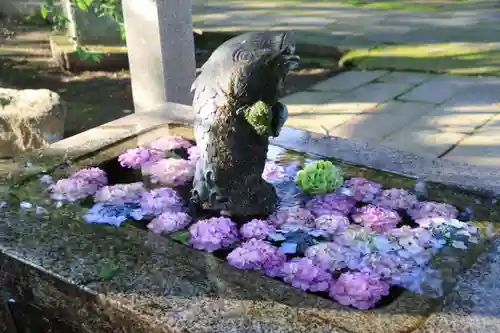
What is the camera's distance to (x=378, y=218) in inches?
65.6

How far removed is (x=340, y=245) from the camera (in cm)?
157

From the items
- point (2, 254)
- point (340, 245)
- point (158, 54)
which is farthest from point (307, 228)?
point (158, 54)

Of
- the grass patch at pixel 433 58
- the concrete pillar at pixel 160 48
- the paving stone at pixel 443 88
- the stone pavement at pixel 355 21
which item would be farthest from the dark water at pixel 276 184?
the stone pavement at pixel 355 21

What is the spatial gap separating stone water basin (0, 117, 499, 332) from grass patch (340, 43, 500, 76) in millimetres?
3014

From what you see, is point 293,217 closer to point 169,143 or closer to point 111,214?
point 111,214

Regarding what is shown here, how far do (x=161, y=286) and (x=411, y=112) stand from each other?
2764 mm

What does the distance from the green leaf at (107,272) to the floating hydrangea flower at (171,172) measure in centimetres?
59

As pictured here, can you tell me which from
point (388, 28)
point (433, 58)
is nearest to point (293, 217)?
point (433, 58)

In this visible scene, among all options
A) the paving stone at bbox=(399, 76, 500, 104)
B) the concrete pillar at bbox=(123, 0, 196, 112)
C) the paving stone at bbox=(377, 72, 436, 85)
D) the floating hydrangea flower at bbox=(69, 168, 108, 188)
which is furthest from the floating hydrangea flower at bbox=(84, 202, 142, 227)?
the paving stone at bbox=(377, 72, 436, 85)

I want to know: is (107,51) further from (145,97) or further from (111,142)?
(111,142)

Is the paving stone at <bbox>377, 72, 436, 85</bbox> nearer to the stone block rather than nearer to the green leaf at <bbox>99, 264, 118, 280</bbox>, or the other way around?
the stone block

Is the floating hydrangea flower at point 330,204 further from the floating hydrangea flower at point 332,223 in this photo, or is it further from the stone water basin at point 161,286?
the stone water basin at point 161,286

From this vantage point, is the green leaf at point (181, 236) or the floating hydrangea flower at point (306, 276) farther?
the green leaf at point (181, 236)

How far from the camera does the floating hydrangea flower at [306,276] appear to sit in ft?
4.53
